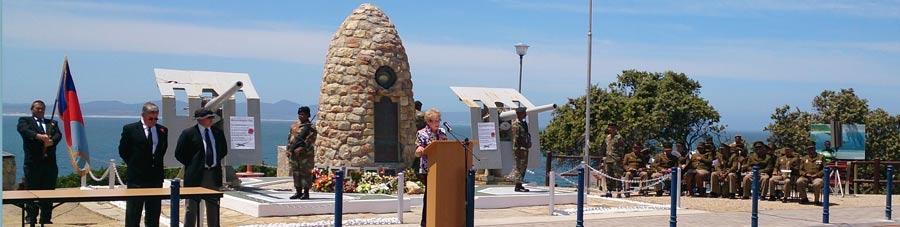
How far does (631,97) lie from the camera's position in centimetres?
4478

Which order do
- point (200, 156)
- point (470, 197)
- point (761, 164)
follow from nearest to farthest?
1. point (470, 197)
2. point (200, 156)
3. point (761, 164)

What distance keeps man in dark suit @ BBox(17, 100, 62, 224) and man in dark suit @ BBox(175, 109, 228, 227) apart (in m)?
2.54

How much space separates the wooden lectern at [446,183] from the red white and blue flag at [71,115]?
624cm

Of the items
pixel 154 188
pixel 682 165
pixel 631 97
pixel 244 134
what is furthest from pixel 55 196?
pixel 631 97

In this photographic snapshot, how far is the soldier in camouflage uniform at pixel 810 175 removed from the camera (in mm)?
20406

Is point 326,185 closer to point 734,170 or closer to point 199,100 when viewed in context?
point 199,100

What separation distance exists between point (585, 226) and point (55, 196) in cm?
740

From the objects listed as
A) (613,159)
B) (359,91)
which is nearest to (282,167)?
(359,91)

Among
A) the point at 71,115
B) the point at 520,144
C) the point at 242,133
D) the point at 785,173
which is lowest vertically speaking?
the point at 785,173

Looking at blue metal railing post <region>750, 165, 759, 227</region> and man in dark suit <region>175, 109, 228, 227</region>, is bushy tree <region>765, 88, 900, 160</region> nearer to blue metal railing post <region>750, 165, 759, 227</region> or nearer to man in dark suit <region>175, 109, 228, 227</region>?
blue metal railing post <region>750, 165, 759, 227</region>

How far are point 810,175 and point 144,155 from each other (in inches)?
531

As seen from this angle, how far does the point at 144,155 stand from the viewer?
11.9m

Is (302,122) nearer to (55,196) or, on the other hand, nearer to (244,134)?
(244,134)

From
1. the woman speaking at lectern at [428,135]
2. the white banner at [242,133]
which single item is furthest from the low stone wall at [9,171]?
the woman speaking at lectern at [428,135]
